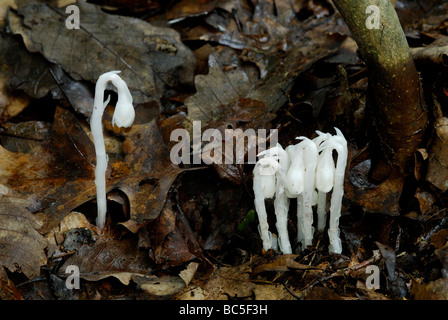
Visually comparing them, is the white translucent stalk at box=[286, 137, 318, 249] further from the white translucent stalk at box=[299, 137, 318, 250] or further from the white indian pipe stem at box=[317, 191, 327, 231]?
the white indian pipe stem at box=[317, 191, 327, 231]

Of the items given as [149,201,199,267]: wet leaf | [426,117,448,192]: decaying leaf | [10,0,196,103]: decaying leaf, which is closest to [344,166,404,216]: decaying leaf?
[426,117,448,192]: decaying leaf

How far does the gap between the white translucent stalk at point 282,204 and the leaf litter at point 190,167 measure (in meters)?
0.13

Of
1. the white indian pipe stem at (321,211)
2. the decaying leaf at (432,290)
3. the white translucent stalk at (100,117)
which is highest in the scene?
the white translucent stalk at (100,117)

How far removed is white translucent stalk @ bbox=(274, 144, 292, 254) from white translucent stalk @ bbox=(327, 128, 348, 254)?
0.89ft

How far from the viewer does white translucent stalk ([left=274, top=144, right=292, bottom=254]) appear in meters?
2.54

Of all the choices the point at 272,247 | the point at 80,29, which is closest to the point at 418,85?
the point at 272,247

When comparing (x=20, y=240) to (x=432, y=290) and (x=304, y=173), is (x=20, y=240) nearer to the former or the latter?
(x=304, y=173)

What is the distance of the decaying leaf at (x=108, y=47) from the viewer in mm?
3703

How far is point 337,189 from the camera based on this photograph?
8.45ft

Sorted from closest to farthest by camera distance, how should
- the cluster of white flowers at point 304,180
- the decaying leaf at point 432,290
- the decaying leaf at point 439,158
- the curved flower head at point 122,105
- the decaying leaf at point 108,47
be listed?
the decaying leaf at point 432,290
the curved flower head at point 122,105
the cluster of white flowers at point 304,180
the decaying leaf at point 439,158
the decaying leaf at point 108,47

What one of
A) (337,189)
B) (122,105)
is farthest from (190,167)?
(337,189)

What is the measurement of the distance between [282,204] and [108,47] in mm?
2163

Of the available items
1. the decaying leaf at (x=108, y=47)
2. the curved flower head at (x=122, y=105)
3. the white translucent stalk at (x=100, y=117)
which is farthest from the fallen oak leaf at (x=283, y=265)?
the decaying leaf at (x=108, y=47)

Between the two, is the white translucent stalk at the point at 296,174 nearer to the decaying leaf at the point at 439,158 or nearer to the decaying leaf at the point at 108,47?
the decaying leaf at the point at 439,158
